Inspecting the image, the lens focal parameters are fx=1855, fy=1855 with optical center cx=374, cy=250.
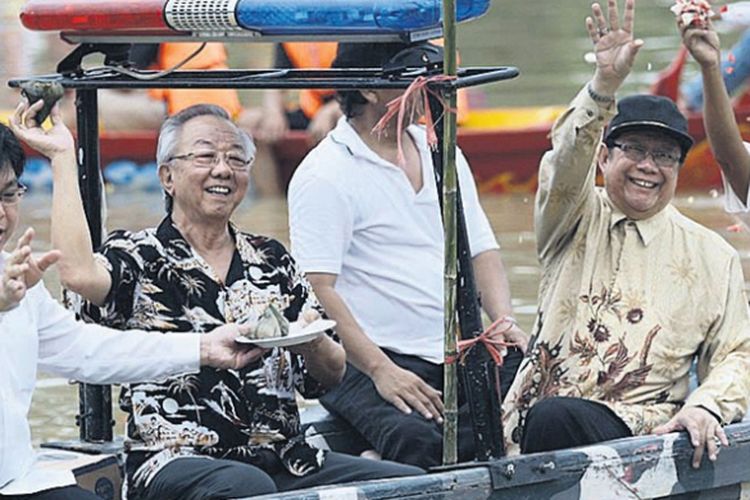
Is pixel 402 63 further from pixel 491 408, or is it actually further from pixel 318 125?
pixel 318 125

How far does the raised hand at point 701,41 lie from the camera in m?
4.57

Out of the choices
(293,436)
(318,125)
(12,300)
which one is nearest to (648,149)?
(293,436)

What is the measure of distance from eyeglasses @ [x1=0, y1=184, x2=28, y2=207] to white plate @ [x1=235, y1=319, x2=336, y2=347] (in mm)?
585

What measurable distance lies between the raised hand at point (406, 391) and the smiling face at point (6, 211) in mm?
1369

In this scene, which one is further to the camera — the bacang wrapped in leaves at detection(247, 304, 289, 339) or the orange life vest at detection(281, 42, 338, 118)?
the orange life vest at detection(281, 42, 338, 118)

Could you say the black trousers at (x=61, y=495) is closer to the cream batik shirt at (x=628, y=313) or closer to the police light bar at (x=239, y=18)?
the police light bar at (x=239, y=18)

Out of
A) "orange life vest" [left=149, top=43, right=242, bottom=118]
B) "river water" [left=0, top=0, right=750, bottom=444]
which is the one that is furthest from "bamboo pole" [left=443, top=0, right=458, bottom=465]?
"orange life vest" [left=149, top=43, right=242, bottom=118]

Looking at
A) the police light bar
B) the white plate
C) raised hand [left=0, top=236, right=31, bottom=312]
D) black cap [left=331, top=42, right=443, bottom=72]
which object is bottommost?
the white plate

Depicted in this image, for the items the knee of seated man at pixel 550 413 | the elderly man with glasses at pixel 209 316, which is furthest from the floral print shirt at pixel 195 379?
the knee of seated man at pixel 550 413

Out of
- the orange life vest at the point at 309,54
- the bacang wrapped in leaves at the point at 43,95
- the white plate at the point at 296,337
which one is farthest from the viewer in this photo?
the orange life vest at the point at 309,54

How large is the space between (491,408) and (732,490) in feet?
2.71

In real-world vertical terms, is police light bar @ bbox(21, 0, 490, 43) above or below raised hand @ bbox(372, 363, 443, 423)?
above

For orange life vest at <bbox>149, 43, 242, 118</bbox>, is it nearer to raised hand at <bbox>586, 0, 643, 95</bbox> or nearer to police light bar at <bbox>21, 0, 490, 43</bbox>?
police light bar at <bbox>21, 0, 490, 43</bbox>

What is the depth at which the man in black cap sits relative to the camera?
4.64 metres
